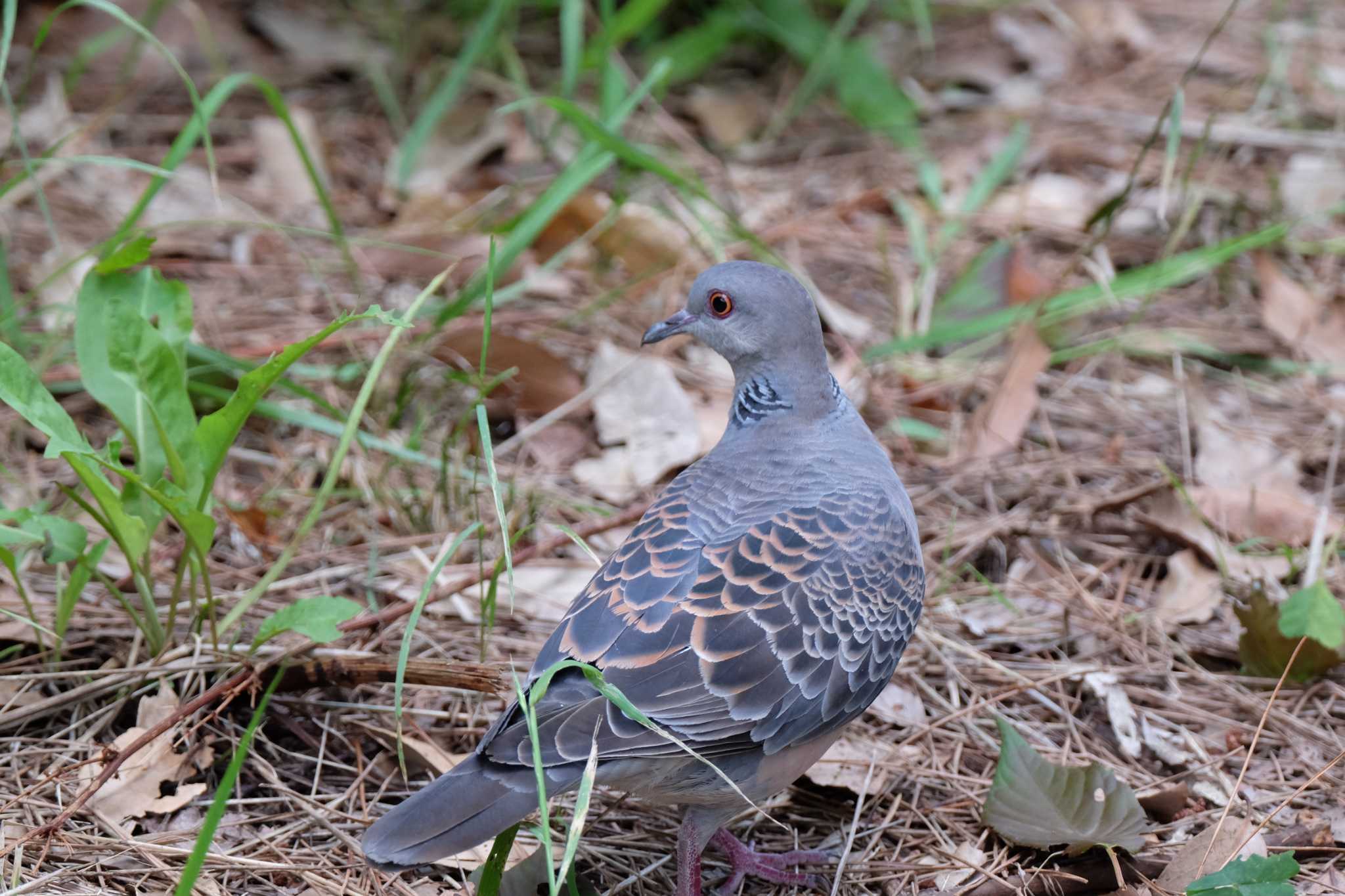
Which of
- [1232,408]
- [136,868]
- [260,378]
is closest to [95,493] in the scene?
[260,378]

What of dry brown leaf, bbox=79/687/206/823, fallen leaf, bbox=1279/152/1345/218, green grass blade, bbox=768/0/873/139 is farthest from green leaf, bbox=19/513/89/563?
fallen leaf, bbox=1279/152/1345/218

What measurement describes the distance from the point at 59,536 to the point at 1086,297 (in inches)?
133

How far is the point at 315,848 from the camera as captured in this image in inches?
106

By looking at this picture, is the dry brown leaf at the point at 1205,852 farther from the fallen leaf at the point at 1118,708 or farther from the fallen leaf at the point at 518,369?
Answer: the fallen leaf at the point at 518,369

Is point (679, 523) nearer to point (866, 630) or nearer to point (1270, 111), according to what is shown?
point (866, 630)

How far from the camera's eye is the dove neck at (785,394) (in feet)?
10.3

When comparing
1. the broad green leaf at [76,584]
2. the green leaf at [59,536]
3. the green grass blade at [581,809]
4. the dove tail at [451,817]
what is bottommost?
the dove tail at [451,817]

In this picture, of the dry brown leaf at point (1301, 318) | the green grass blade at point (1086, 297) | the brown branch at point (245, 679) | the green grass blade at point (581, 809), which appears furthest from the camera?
the dry brown leaf at point (1301, 318)

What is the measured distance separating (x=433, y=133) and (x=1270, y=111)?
3853mm

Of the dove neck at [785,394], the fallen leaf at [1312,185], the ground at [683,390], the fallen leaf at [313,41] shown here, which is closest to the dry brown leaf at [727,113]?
the ground at [683,390]

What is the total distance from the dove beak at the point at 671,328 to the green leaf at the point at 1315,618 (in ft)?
5.43

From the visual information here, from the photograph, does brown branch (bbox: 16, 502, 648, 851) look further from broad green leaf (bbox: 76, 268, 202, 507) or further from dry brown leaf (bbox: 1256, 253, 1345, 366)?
dry brown leaf (bbox: 1256, 253, 1345, 366)

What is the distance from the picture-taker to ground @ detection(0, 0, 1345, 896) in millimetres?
2844

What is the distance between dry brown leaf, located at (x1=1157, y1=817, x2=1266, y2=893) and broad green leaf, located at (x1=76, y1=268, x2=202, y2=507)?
2274 millimetres
